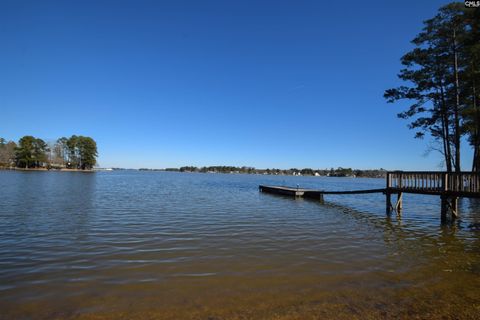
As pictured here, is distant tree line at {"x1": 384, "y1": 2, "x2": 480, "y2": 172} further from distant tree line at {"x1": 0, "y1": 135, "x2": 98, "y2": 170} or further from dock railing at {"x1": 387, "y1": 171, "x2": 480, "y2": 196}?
distant tree line at {"x1": 0, "y1": 135, "x2": 98, "y2": 170}

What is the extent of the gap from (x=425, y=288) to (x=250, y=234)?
602 centimetres

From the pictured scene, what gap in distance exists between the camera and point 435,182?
14414mm

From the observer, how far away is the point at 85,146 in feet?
411

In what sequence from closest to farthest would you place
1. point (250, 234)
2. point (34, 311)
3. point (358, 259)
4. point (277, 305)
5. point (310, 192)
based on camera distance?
point (34, 311) → point (277, 305) → point (358, 259) → point (250, 234) → point (310, 192)

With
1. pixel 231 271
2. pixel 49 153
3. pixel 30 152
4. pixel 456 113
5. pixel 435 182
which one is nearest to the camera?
pixel 231 271

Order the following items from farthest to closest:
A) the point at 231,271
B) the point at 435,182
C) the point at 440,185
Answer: the point at 435,182, the point at 440,185, the point at 231,271

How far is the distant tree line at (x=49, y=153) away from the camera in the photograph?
353 feet

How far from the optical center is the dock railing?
1271cm

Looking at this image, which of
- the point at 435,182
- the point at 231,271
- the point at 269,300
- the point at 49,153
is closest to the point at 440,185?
the point at 435,182

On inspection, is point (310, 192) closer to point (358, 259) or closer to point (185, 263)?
point (358, 259)

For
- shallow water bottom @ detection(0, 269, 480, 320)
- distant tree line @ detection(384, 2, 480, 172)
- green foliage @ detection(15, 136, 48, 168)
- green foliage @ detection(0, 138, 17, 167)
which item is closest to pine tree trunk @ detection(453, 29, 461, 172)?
distant tree line @ detection(384, 2, 480, 172)

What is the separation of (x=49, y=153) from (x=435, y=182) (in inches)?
5515

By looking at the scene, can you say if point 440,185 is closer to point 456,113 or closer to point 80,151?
point 456,113

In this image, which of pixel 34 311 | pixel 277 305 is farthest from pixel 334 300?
pixel 34 311
